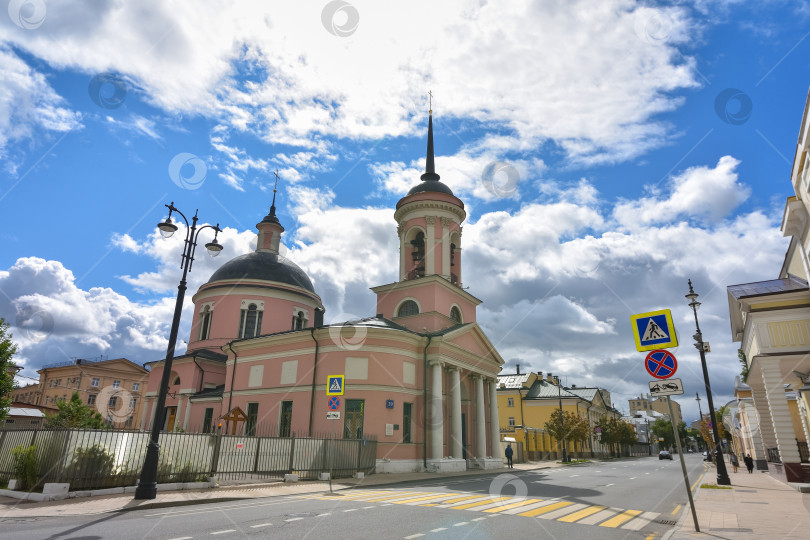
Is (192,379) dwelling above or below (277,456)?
above

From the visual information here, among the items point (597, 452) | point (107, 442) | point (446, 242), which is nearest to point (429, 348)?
point (446, 242)

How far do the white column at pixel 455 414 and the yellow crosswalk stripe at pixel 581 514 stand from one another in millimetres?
14485

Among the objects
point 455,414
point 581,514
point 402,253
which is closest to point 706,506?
point 581,514

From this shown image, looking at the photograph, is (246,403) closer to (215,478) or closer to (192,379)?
(192,379)

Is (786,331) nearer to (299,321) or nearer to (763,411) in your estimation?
(763,411)

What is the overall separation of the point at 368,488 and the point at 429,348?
34.6ft

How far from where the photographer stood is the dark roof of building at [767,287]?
18188 mm

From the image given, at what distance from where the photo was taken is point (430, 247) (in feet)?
101

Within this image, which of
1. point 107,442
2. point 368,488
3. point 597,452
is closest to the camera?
point 107,442

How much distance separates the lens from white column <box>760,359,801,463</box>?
1677 centimetres

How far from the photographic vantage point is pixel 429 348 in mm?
26000

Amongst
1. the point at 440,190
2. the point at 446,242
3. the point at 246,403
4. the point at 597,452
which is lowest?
the point at 597,452

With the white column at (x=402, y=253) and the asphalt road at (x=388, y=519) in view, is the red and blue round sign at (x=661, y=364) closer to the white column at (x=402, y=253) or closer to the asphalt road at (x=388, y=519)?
the asphalt road at (x=388, y=519)

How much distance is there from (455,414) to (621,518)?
1624 cm
